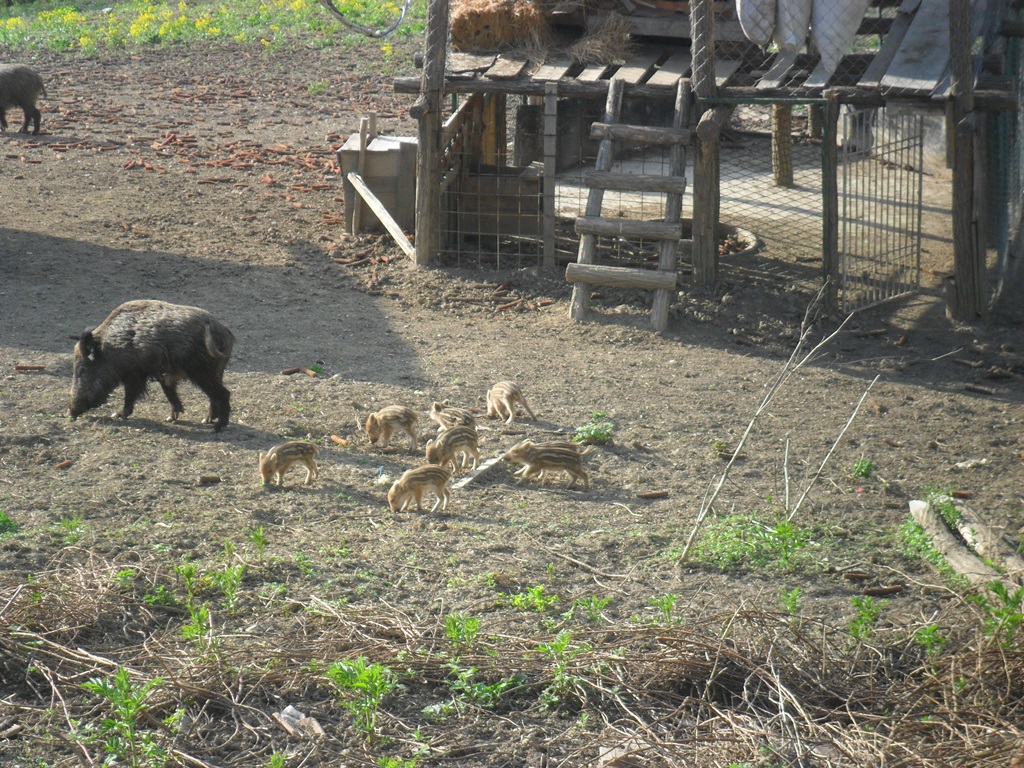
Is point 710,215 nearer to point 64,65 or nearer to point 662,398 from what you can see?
point 662,398

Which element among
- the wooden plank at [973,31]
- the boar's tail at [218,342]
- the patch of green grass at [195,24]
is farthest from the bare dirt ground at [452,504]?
the patch of green grass at [195,24]

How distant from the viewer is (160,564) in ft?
20.2

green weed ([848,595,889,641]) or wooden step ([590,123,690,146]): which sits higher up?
wooden step ([590,123,690,146])

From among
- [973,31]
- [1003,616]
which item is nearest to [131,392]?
[1003,616]

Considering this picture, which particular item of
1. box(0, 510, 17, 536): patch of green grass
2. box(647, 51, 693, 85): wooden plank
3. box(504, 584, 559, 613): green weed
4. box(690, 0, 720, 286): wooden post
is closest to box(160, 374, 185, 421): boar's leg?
box(0, 510, 17, 536): patch of green grass

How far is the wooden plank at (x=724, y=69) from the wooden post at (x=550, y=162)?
1.62 metres

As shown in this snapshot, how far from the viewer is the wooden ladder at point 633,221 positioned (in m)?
11.3

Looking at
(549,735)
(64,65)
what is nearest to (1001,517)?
(549,735)

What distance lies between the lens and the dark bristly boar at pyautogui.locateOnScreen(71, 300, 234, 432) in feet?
28.2

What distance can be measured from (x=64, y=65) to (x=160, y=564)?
19797 millimetres

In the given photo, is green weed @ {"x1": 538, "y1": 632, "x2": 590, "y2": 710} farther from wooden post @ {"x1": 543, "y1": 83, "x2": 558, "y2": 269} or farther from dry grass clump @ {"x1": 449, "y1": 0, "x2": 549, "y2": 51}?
dry grass clump @ {"x1": 449, "y1": 0, "x2": 549, "y2": 51}

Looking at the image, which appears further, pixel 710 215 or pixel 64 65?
pixel 64 65

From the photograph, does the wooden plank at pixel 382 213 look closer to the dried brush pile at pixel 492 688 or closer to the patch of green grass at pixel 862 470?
the patch of green grass at pixel 862 470

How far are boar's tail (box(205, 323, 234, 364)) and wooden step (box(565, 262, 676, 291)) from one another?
12.3 feet
